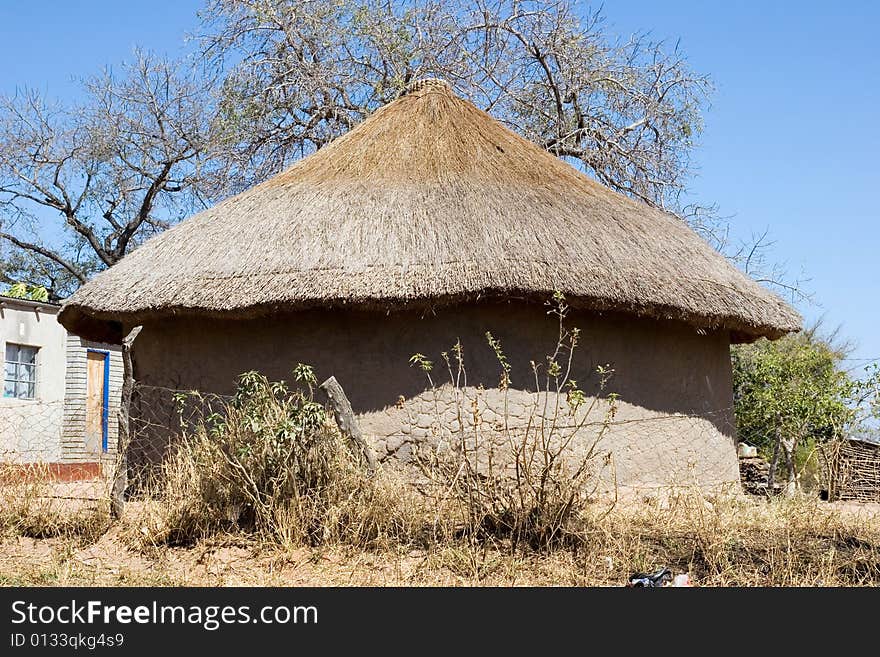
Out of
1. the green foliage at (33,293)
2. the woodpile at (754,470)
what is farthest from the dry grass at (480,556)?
the green foliage at (33,293)

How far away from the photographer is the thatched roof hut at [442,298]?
7.84 m

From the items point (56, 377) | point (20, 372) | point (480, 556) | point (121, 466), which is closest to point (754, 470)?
point (480, 556)

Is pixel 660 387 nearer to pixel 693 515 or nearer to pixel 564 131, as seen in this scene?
pixel 693 515

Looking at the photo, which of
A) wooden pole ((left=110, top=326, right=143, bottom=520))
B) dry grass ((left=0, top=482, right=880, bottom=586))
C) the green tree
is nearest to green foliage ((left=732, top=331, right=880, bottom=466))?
the green tree

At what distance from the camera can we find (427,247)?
804 centimetres

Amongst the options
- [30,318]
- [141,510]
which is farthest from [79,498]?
[30,318]

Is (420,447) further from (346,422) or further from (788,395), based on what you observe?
(788,395)

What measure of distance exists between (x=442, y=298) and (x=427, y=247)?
60cm

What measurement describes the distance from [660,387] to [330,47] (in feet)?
31.0

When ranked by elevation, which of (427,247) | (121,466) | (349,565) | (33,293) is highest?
(33,293)

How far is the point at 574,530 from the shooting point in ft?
18.7

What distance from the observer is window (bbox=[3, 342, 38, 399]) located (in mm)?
14086

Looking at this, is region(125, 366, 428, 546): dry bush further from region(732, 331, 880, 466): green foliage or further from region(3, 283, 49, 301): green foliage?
region(3, 283, 49, 301): green foliage

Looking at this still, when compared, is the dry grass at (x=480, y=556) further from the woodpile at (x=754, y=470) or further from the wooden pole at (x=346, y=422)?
the woodpile at (x=754, y=470)
